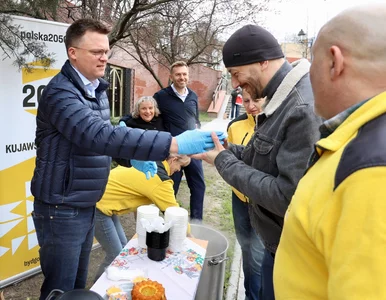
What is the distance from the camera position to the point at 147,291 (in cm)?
167

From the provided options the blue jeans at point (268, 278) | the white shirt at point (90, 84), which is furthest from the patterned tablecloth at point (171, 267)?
the white shirt at point (90, 84)

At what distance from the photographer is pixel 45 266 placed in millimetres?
2059

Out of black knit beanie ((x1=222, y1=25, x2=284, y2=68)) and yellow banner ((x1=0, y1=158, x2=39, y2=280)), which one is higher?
black knit beanie ((x1=222, y1=25, x2=284, y2=68))

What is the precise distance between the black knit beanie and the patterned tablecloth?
1.20 m

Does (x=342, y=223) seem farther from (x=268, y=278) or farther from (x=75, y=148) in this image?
(x=75, y=148)

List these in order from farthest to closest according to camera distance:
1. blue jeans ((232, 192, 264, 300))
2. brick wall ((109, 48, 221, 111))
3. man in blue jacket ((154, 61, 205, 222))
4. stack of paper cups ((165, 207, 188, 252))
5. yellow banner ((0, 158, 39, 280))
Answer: brick wall ((109, 48, 221, 111))
man in blue jacket ((154, 61, 205, 222))
yellow banner ((0, 158, 39, 280))
blue jeans ((232, 192, 264, 300))
stack of paper cups ((165, 207, 188, 252))

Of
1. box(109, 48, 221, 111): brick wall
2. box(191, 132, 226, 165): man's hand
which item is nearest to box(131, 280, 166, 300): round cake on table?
box(191, 132, 226, 165): man's hand

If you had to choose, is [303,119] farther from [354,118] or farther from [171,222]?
[171,222]

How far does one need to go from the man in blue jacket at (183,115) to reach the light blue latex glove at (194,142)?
2655mm

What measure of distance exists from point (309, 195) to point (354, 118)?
20cm

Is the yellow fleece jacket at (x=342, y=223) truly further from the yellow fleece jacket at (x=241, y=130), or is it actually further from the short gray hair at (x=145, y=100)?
the short gray hair at (x=145, y=100)

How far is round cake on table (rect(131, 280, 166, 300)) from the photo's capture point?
162 cm

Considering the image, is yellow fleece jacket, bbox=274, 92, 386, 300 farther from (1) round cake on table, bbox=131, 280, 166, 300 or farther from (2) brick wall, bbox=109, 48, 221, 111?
(2) brick wall, bbox=109, 48, 221, 111

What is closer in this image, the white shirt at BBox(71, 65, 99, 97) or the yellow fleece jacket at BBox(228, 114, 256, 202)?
the white shirt at BBox(71, 65, 99, 97)
